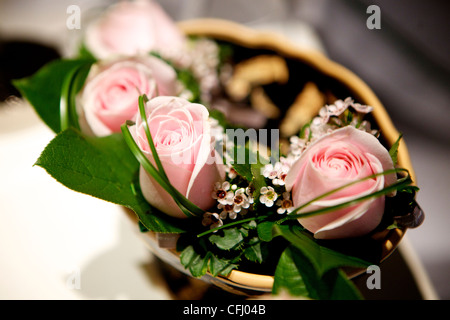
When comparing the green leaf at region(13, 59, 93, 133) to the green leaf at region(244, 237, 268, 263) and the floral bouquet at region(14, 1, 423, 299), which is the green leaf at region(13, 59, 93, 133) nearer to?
the floral bouquet at region(14, 1, 423, 299)

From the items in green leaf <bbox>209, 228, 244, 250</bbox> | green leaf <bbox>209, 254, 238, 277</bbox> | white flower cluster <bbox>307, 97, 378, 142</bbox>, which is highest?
white flower cluster <bbox>307, 97, 378, 142</bbox>

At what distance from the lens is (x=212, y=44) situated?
0.65 m

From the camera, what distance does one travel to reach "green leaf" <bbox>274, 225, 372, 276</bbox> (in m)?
0.31

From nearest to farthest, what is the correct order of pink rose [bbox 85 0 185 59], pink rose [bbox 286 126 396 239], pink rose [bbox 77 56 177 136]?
pink rose [bbox 286 126 396 239] < pink rose [bbox 77 56 177 136] < pink rose [bbox 85 0 185 59]

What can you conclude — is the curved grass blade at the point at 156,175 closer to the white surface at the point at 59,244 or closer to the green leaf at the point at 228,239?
the green leaf at the point at 228,239

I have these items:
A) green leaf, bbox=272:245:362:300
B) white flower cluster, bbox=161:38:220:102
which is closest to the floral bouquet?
green leaf, bbox=272:245:362:300

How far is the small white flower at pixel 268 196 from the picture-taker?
0.35 meters

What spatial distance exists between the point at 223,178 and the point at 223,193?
0.02 m

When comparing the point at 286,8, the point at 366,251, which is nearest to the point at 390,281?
the point at 366,251

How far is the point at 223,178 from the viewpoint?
37 cm

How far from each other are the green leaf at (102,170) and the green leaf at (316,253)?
11 cm

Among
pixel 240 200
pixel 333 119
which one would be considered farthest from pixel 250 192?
pixel 333 119

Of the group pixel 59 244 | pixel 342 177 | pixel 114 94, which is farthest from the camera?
pixel 59 244

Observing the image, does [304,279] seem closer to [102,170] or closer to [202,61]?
[102,170]
